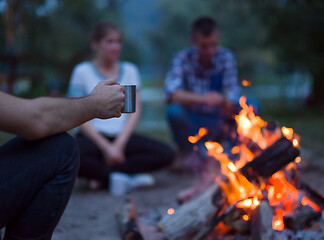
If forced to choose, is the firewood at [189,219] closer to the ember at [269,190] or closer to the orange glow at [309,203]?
the ember at [269,190]

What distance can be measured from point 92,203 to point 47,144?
2.07 meters

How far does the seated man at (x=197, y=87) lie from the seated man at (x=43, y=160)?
111 inches

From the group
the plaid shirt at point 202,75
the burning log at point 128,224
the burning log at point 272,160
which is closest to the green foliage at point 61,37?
the plaid shirt at point 202,75

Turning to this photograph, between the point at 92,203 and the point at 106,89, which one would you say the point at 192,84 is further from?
the point at 106,89

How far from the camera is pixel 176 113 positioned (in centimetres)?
468

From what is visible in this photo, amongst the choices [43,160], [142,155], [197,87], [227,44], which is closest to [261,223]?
[43,160]

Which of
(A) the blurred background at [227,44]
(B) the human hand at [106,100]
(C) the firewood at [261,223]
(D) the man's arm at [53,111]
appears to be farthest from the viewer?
(A) the blurred background at [227,44]

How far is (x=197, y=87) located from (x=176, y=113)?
503 millimetres

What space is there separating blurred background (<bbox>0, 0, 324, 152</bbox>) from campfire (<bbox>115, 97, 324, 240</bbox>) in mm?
1044

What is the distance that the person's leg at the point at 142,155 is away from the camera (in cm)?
436

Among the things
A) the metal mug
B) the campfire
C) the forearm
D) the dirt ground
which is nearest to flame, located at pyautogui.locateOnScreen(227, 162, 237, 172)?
the campfire

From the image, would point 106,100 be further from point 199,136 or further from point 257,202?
point 199,136

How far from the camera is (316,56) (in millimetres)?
9297

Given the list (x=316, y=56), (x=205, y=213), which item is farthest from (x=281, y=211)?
(x=316, y=56)
